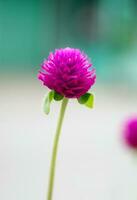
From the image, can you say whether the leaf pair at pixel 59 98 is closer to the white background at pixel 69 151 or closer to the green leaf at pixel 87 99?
the green leaf at pixel 87 99

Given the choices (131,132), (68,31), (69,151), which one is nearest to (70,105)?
(69,151)

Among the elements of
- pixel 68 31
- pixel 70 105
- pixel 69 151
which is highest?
pixel 68 31

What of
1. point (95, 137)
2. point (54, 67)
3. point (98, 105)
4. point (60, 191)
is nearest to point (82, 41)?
point (98, 105)

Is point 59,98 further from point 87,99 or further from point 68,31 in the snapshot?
point 68,31

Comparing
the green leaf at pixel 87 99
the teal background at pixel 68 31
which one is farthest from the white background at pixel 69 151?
the teal background at pixel 68 31

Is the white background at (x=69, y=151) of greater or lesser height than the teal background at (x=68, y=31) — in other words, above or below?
below

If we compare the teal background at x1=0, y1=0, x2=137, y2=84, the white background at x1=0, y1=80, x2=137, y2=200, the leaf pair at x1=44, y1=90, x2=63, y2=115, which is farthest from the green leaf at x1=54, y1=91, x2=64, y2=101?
the teal background at x1=0, y1=0, x2=137, y2=84
